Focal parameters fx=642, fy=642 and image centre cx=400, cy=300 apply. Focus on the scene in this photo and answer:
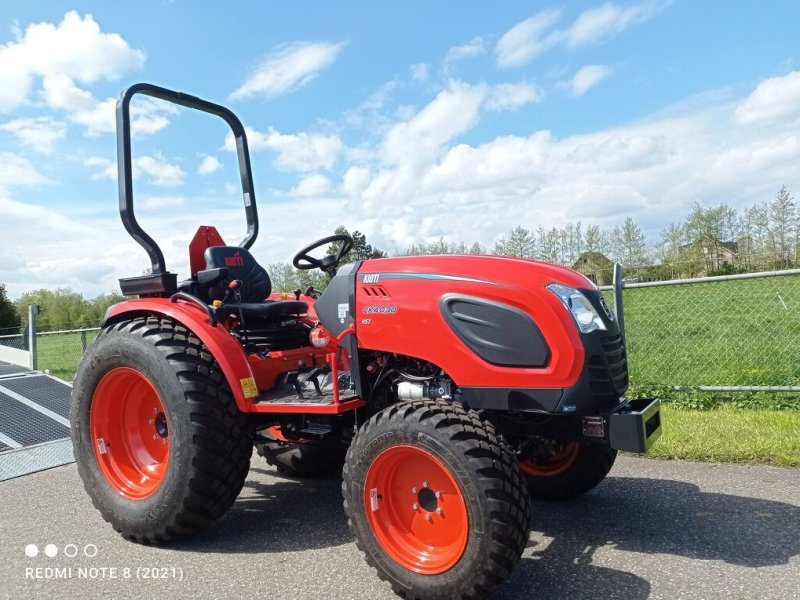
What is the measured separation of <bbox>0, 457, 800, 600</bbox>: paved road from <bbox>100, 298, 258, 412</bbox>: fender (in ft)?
2.63

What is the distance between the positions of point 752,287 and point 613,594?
700 cm

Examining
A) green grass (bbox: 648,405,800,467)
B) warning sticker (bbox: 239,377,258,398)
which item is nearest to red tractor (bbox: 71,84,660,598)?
warning sticker (bbox: 239,377,258,398)

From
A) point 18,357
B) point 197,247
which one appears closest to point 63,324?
point 18,357

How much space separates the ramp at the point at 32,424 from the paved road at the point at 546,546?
86cm

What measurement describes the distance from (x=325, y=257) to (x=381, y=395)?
1.08m

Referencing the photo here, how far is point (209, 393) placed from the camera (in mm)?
3400

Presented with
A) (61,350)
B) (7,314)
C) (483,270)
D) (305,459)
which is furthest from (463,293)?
(7,314)

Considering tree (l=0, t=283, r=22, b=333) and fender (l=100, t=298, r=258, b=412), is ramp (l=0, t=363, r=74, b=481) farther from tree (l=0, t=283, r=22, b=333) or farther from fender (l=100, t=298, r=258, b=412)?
tree (l=0, t=283, r=22, b=333)

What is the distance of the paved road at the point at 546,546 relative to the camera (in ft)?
9.23

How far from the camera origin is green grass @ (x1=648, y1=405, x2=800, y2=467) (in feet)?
14.6

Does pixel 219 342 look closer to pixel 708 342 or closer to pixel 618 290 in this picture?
pixel 618 290

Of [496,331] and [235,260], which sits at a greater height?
[235,260]

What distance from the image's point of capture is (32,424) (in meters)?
6.02

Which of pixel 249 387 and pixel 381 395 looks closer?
pixel 381 395
